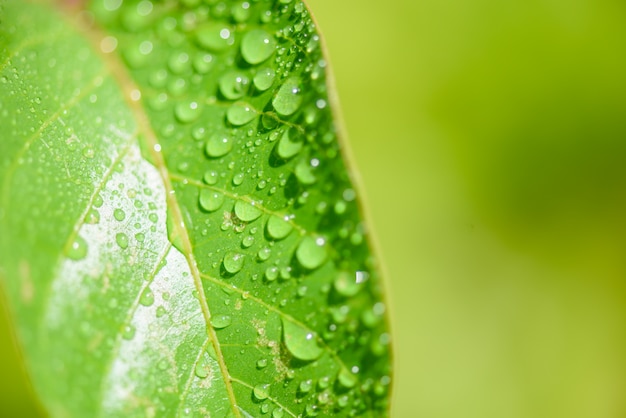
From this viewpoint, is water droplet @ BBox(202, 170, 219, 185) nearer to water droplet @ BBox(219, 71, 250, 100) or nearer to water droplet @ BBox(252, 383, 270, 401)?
water droplet @ BBox(219, 71, 250, 100)

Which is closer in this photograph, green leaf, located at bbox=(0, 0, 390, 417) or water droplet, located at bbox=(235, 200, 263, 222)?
green leaf, located at bbox=(0, 0, 390, 417)

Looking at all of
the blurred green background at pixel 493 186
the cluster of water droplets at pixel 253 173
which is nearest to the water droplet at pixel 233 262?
the cluster of water droplets at pixel 253 173

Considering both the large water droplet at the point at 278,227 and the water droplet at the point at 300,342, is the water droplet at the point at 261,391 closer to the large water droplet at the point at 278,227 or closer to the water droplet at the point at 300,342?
the water droplet at the point at 300,342

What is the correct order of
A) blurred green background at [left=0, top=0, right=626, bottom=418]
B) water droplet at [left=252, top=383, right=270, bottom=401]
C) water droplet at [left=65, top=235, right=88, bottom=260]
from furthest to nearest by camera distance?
1. blurred green background at [left=0, top=0, right=626, bottom=418]
2. water droplet at [left=252, top=383, right=270, bottom=401]
3. water droplet at [left=65, top=235, right=88, bottom=260]

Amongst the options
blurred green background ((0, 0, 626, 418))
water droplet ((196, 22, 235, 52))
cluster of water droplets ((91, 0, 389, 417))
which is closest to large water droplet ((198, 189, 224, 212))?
cluster of water droplets ((91, 0, 389, 417))

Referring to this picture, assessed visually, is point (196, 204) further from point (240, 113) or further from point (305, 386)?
point (305, 386)

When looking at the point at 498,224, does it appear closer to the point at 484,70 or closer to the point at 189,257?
the point at 484,70
